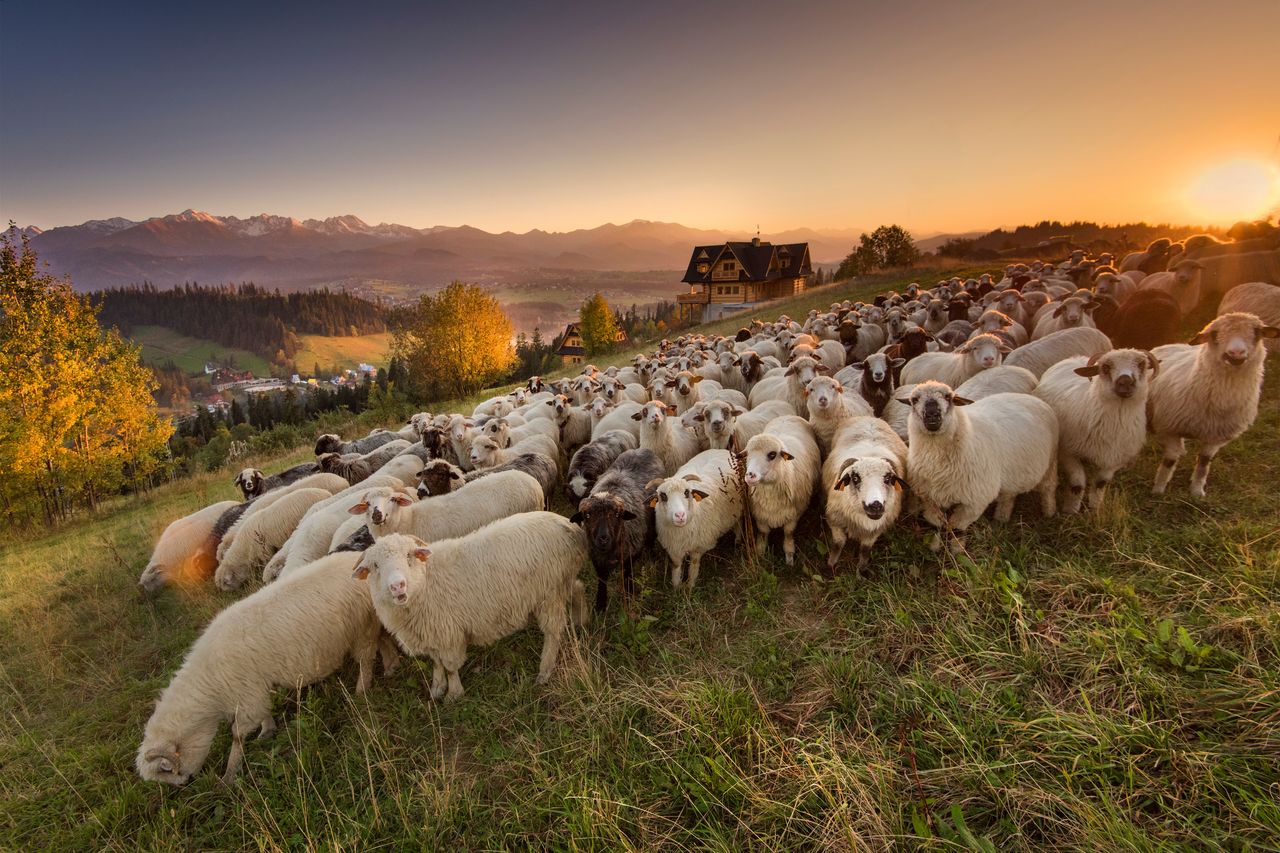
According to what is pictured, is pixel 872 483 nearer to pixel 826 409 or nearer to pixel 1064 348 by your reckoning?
pixel 826 409

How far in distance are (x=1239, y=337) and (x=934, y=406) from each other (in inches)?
147

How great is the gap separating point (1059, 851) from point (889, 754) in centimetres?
85

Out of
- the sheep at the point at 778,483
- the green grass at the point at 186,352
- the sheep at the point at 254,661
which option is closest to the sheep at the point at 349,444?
the sheep at the point at 254,661

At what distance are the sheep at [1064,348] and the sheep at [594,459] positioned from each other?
7041 mm

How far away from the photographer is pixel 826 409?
7.59m

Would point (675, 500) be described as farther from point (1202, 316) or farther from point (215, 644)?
point (1202, 316)

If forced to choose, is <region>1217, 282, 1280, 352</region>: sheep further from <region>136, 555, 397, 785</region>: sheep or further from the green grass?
the green grass

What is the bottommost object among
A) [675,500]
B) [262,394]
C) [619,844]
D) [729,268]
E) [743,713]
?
[262,394]

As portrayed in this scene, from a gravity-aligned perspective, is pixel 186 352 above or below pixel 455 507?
below

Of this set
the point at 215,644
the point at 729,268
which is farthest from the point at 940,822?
the point at 729,268

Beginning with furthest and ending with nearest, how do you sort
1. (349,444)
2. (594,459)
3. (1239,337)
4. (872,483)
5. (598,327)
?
1. (598,327)
2. (349,444)
3. (594,459)
4. (1239,337)
5. (872,483)

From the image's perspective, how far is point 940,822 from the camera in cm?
266

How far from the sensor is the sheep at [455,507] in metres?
6.57

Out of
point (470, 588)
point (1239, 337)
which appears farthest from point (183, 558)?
point (1239, 337)
